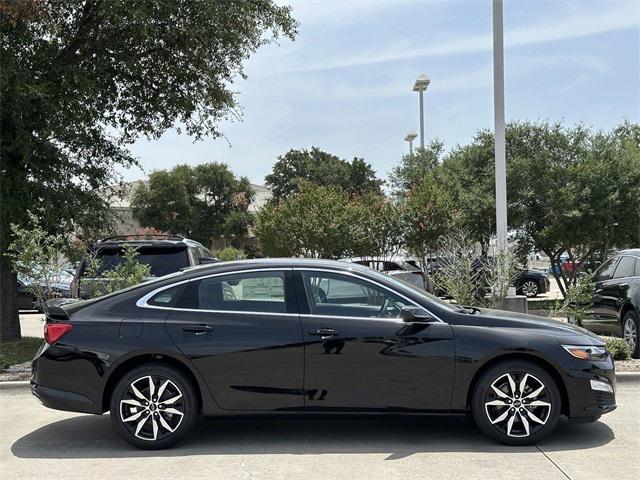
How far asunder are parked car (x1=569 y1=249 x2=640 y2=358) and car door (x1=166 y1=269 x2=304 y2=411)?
5788 millimetres

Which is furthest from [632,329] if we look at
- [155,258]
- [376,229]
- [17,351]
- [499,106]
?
[17,351]

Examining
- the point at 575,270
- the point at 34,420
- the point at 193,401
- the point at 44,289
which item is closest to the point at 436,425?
the point at 193,401

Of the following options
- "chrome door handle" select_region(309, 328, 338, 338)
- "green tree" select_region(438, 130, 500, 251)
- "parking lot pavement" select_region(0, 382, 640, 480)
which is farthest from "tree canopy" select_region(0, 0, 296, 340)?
"green tree" select_region(438, 130, 500, 251)

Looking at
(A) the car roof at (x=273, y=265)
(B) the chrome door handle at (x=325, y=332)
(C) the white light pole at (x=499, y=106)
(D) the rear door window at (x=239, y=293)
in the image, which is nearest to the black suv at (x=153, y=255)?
(A) the car roof at (x=273, y=265)

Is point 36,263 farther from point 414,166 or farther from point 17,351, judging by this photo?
point 414,166

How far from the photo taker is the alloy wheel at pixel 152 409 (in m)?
5.34

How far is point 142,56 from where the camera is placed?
11133mm

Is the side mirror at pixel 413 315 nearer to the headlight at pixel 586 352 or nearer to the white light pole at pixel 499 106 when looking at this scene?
the headlight at pixel 586 352

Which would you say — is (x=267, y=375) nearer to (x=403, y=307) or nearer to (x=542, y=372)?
(x=403, y=307)

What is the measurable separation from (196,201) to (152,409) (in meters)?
47.1

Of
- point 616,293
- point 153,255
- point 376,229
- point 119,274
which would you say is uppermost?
point 376,229

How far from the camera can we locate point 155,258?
9.08m

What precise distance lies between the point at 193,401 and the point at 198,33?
7192 millimetres

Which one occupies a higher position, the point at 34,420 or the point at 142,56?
the point at 142,56
